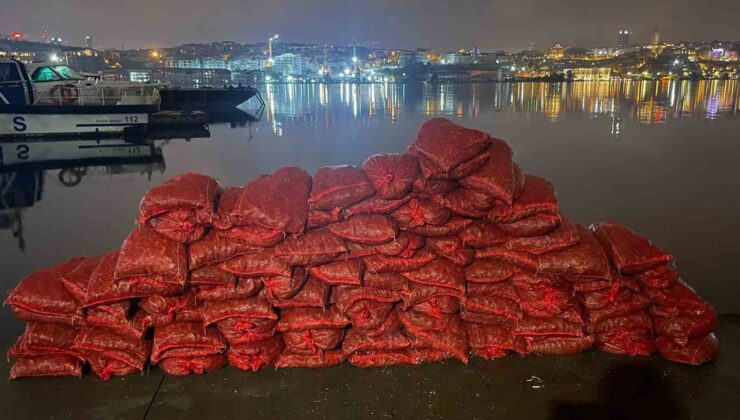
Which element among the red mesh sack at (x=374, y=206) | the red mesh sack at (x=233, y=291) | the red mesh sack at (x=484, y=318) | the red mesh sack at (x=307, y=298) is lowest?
the red mesh sack at (x=484, y=318)

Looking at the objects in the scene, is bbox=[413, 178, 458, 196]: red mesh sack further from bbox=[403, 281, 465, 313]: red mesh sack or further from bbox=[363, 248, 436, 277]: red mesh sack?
bbox=[403, 281, 465, 313]: red mesh sack

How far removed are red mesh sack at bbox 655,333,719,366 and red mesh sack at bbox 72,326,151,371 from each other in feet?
13.3

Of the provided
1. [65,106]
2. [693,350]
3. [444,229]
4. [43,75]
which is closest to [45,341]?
[444,229]

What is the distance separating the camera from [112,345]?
3.69 meters

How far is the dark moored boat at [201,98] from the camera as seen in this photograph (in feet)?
115

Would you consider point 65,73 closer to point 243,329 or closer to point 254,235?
point 254,235

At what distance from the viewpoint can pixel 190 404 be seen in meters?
3.40

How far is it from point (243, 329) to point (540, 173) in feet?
37.9

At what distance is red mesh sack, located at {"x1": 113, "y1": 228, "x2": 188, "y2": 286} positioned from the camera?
362cm

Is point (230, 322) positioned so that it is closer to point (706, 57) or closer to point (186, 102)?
point (186, 102)

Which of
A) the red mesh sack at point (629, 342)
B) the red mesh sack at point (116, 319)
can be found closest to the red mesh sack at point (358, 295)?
the red mesh sack at point (116, 319)

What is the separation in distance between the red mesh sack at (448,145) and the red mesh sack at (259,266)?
56.9 inches

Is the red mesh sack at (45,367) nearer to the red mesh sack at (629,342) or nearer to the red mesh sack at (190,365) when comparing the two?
the red mesh sack at (190,365)

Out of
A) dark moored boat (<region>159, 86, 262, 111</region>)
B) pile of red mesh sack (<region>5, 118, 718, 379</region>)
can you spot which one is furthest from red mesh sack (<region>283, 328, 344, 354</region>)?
dark moored boat (<region>159, 86, 262, 111</region>)
